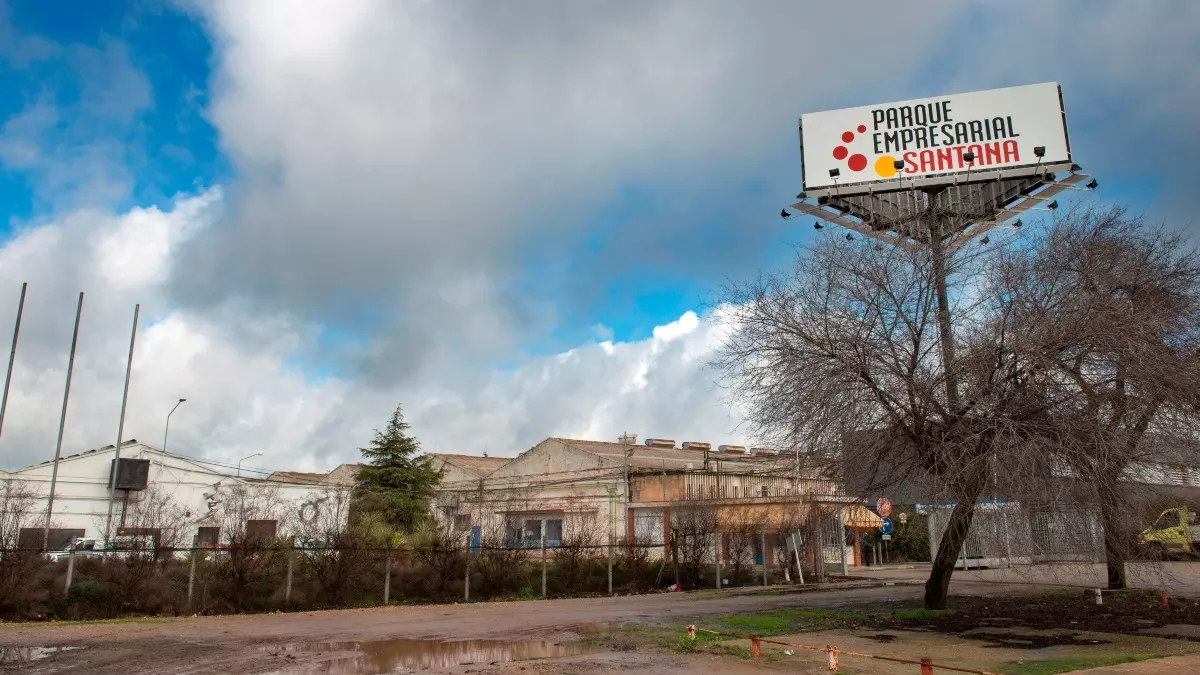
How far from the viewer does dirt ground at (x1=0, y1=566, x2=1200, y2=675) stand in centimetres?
1180

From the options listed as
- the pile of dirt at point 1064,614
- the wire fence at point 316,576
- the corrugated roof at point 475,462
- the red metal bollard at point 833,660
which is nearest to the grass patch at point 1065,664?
the red metal bollard at point 833,660

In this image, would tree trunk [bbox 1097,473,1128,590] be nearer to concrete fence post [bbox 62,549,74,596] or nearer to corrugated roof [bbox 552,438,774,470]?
concrete fence post [bbox 62,549,74,596]

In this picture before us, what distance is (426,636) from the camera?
15.9 m

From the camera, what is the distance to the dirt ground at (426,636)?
11.8 m

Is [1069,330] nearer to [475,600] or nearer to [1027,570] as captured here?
[1027,570]

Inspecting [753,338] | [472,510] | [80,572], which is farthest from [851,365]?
[472,510]

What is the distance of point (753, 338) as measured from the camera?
53.4 ft

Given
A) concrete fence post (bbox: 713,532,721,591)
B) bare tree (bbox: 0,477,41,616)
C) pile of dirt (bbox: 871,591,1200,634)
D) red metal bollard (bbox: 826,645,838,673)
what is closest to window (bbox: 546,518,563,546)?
concrete fence post (bbox: 713,532,721,591)

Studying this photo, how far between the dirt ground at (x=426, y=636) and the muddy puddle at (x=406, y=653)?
0.16 ft

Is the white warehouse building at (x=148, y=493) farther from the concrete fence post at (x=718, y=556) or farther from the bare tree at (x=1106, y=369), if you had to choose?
the bare tree at (x=1106, y=369)

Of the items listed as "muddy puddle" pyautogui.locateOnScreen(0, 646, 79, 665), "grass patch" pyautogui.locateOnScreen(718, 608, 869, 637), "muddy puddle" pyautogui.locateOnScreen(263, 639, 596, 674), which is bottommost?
"muddy puddle" pyautogui.locateOnScreen(263, 639, 596, 674)

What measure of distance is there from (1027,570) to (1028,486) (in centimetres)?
264

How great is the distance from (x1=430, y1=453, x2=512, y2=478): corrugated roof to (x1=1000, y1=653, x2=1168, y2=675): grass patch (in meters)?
41.3

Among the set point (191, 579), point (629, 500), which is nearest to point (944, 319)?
point (191, 579)
